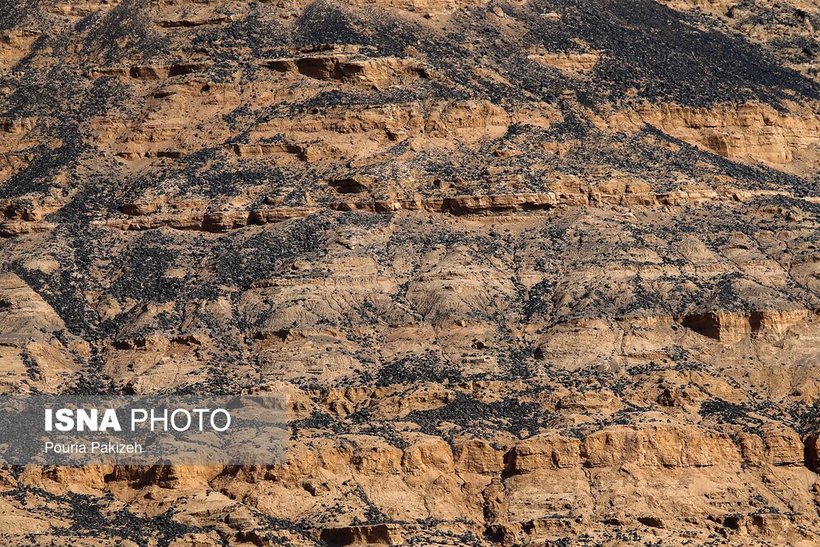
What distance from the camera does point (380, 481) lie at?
89688 mm

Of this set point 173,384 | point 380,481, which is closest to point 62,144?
point 173,384

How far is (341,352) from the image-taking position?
→ 94.7 metres

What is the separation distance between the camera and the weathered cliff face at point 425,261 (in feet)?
294

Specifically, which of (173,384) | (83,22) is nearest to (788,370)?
(173,384)

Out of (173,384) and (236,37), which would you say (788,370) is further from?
(236,37)

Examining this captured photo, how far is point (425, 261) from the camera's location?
99.9m

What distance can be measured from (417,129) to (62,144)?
15.3 m

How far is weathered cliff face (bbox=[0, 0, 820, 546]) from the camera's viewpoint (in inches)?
3526

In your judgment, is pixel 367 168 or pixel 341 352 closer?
pixel 341 352

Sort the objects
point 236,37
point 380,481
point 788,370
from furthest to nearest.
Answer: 1. point 236,37
2. point 788,370
3. point 380,481

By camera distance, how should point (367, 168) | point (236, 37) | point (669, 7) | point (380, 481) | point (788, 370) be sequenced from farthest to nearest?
point (669, 7), point (236, 37), point (367, 168), point (788, 370), point (380, 481)

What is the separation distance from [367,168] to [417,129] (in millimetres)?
3476

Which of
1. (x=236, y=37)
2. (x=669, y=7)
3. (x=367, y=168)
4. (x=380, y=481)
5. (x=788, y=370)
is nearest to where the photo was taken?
(x=380, y=481)

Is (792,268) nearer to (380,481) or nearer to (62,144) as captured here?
(380,481)
